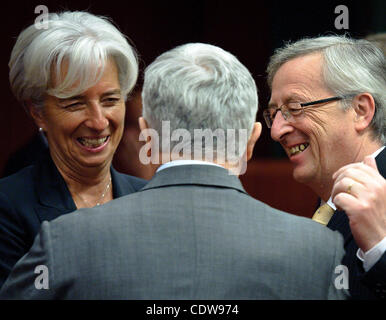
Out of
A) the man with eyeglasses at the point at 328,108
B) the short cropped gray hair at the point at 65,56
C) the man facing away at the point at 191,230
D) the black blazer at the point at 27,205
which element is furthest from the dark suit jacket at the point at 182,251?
the short cropped gray hair at the point at 65,56

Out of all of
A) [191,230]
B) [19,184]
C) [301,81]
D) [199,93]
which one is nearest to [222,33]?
[301,81]

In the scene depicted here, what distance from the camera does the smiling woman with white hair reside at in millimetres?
2525

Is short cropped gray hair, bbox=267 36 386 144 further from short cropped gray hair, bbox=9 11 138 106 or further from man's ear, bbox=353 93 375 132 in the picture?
short cropped gray hair, bbox=9 11 138 106

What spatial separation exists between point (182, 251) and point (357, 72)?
124 centimetres

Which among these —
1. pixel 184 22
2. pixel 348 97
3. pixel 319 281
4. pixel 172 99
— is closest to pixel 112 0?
pixel 184 22

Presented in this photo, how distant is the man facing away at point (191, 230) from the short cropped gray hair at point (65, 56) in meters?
0.68

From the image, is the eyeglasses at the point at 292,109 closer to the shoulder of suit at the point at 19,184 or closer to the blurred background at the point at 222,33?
the shoulder of suit at the point at 19,184

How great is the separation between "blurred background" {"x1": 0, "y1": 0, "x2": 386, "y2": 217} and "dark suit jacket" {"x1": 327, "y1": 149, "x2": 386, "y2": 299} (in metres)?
2.00

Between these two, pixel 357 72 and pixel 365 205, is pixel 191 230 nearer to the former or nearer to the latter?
pixel 365 205

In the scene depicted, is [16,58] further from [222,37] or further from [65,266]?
[222,37]

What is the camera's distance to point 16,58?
2.61 m

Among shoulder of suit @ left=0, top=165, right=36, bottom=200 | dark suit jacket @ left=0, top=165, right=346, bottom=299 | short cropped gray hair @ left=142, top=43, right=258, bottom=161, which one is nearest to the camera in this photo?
dark suit jacket @ left=0, top=165, right=346, bottom=299

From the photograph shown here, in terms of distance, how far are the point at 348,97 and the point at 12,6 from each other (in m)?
2.81

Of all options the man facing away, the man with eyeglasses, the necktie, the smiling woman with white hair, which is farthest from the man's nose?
the man facing away
